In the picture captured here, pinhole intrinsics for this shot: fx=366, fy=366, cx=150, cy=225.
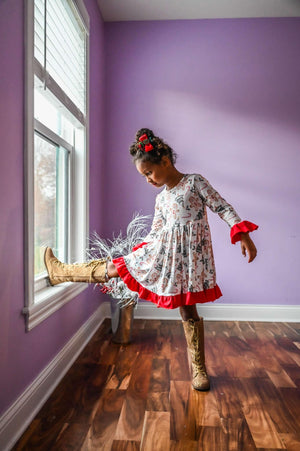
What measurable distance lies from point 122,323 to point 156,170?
1052 millimetres

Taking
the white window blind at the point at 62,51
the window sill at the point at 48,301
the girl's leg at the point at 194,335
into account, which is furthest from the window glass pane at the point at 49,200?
the girl's leg at the point at 194,335

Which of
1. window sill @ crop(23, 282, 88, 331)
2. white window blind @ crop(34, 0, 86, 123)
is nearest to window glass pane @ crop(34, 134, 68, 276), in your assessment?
window sill @ crop(23, 282, 88, 331)

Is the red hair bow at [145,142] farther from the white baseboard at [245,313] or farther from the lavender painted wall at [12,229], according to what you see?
the white baseboard at [245,313]

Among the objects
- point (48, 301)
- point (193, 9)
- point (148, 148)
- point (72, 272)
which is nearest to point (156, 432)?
point (48, 301)

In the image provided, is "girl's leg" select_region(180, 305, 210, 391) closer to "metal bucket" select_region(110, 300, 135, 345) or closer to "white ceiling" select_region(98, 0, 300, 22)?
"metal bucket" select_region(110, 300, 135, 345)

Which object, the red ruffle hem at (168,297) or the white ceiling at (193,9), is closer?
the red ruffle hem at (168,297)

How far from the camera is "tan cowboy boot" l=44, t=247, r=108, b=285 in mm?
1790

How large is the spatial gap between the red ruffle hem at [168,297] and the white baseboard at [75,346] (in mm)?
508

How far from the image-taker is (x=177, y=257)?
5.45ft

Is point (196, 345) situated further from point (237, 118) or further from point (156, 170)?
point (237, 118)

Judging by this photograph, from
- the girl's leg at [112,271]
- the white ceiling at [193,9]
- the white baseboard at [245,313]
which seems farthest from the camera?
the white baseboard at [245,313]

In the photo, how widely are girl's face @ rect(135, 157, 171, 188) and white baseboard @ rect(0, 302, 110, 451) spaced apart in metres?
0.96

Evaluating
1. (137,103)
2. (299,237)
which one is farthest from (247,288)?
(137,103)

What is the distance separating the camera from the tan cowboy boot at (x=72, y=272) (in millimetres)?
1790
